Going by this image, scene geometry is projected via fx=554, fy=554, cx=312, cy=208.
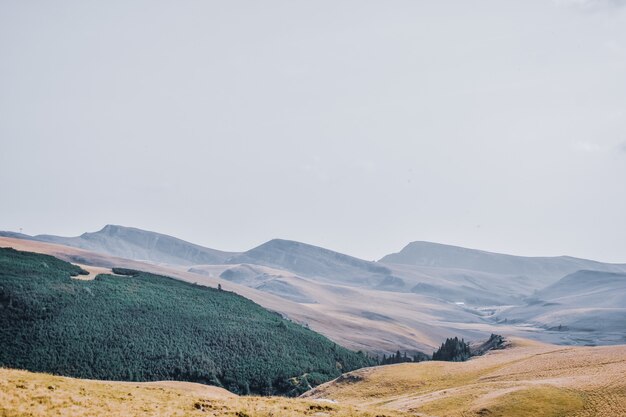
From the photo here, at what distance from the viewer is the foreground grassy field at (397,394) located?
1519 inches

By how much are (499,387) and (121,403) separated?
66238 millimetres

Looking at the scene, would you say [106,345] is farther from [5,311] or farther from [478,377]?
[478,377]

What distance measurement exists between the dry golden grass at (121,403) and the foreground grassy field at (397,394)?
0.20 ft

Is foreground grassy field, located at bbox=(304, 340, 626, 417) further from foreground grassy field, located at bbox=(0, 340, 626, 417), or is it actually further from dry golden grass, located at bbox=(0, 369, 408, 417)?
dry golden grass, located at bbox=(0, 369, 408, 417)

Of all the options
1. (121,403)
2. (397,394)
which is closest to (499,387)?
(397,394)

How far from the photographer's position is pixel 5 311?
183 m

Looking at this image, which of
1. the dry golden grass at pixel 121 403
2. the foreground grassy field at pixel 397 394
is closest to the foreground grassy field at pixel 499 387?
the foreground grassy field at pixel 397 394

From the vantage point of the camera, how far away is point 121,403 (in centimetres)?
4022

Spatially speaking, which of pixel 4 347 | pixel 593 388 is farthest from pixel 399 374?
pixel 4 347

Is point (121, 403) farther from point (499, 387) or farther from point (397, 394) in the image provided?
point (397, 394)

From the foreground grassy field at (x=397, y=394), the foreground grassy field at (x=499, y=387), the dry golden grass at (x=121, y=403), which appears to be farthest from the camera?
the foreground grassy field at (x=499, y=387)

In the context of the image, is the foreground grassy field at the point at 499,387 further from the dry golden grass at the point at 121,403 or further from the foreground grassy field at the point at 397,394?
the dry golden grass at the point at 121,403

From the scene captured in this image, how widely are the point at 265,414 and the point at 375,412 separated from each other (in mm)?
11958

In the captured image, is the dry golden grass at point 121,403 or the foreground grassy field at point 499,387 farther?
the foreground grassy field at point 499,387
